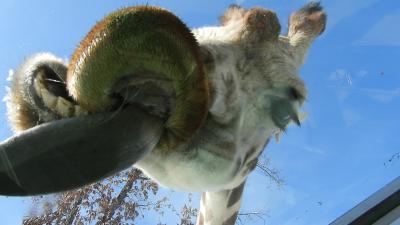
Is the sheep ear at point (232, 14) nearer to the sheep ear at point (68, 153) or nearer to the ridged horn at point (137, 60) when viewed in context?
the ridged horn at point (137, 60)

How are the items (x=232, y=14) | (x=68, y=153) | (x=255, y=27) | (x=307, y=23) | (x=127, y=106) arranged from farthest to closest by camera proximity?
(x=307, y=23), (x=232, y=14), (x=255, y=27), (x=127, y=106), (x=68, y=153)

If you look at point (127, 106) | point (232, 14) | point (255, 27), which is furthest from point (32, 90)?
point (232, 14)

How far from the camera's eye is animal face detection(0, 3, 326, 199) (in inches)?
43.6

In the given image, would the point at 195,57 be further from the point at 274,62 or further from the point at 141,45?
the point at 274,62

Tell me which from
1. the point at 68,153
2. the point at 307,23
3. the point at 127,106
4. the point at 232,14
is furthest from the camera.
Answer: the point at 307,23

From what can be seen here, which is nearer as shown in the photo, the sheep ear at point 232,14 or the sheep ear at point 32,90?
the sheep ear at point 32,90

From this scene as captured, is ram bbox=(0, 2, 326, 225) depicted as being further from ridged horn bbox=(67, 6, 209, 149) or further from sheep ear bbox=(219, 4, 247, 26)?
sheep ear bbox=(219, 4, 247, 26)

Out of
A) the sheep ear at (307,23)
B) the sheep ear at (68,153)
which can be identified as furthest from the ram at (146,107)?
the sheep ear at (307,23)

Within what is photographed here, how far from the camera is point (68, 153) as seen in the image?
1.10 m

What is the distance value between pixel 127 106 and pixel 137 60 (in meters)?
0.13

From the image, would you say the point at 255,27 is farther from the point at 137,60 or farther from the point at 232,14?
the point at 137,60

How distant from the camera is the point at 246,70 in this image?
1.60 meters

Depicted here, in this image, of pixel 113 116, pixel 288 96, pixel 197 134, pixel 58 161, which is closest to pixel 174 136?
pixel 197 134

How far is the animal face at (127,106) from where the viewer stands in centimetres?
111
